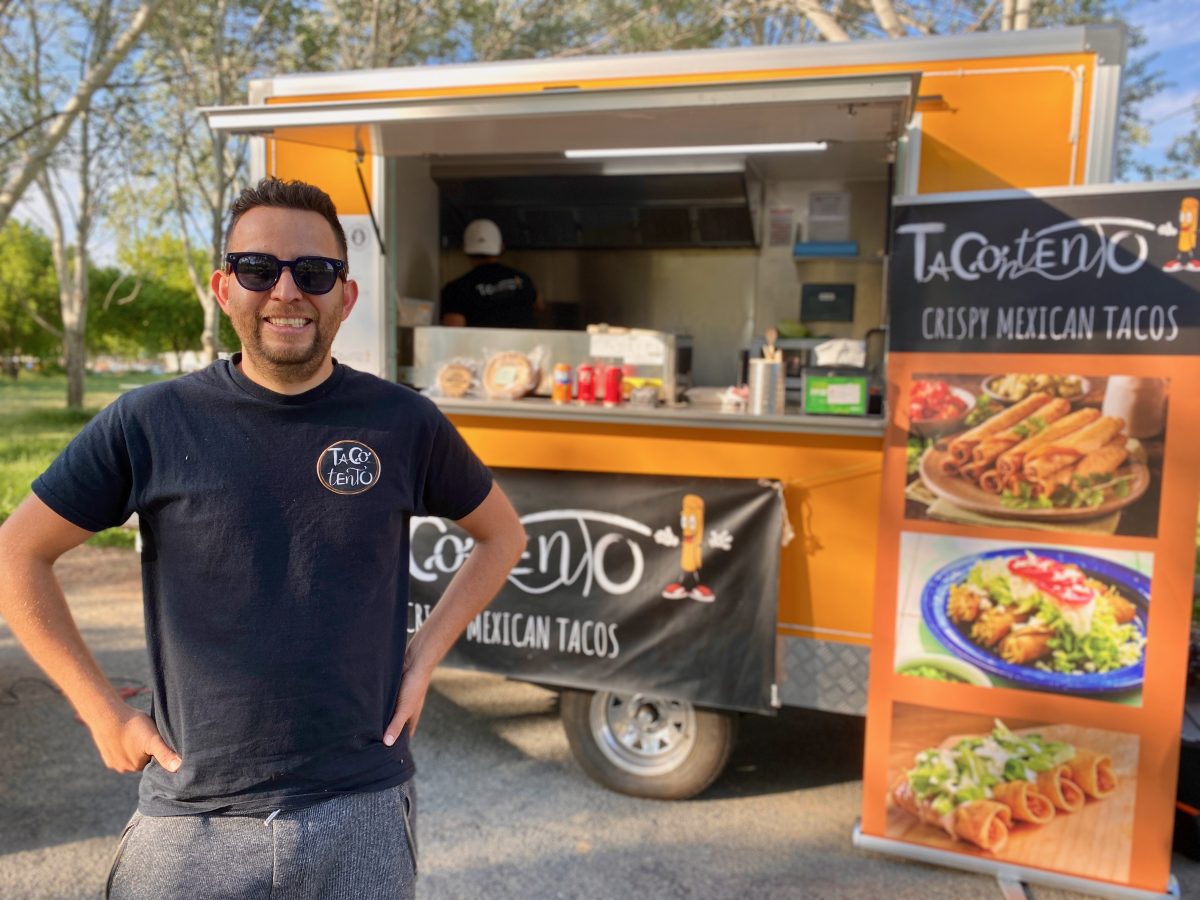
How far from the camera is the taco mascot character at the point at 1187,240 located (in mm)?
2848

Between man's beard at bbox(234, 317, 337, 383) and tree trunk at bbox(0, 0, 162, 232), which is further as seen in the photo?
tree trunk at bbox(0, 0, 162, 232)

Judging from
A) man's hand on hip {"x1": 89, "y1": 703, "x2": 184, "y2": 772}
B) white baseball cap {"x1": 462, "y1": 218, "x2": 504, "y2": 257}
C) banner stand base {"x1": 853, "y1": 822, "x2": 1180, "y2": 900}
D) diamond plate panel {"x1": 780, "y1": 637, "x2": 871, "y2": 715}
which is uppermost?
white baseball cap {"x1": 462, "y1": 218, "x2": 504, "y2": 257}

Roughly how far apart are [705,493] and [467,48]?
1482 cm

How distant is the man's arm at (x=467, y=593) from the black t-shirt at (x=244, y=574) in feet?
0.44

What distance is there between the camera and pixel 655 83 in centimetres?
370

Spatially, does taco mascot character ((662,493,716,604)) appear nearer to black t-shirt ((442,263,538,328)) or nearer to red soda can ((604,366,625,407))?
red soda can ((604,366,625,407))

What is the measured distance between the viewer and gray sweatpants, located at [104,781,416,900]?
1392 millimetres

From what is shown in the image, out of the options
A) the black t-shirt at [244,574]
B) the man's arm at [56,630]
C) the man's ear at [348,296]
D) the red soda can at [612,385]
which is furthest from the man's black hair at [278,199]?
the red soda can at [612,385]

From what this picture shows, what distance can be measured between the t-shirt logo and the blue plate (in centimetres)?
230

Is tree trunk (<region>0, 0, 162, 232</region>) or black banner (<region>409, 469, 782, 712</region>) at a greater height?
tree trunk (<region>0, 0, 162, 232</region>)

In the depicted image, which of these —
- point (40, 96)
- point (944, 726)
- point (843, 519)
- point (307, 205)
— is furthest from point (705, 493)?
point (40, 96)

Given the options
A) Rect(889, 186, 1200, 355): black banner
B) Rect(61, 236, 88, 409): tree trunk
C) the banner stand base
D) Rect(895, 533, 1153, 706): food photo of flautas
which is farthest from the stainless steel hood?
Rect(61, 236, 88, 409): tree trunk

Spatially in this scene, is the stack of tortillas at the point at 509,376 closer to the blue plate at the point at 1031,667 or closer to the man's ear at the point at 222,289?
the blue plate at the point at 1031,667

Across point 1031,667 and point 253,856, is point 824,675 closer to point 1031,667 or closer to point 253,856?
point 1031,667
